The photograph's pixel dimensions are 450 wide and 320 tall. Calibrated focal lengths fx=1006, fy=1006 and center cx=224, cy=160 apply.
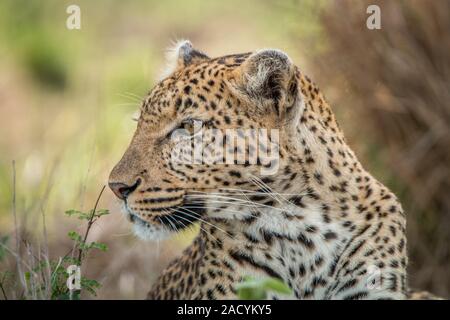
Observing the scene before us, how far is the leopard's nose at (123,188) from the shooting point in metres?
5.29

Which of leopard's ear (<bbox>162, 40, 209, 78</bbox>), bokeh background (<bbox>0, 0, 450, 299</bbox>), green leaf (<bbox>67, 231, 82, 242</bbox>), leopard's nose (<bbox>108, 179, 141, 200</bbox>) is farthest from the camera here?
bokeh background (<bbox>0, 0, 450, 299</bbox>)

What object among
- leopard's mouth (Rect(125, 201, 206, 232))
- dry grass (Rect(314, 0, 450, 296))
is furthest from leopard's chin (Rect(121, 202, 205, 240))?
dry grass (Rect(314, 0, 450, 296))

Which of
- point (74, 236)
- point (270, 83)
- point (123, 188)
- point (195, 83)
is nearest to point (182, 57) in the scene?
point (195, 83)

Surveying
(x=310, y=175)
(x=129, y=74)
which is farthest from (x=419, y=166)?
(x=129, y=74)

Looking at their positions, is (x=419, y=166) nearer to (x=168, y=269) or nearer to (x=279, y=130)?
(x=168, y=269)

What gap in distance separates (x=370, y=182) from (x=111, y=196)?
4297 mm

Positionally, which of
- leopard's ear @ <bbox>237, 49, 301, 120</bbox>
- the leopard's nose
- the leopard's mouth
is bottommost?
the leopard's mouth

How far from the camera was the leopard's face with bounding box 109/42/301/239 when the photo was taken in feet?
17.4

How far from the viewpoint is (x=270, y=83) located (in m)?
5.39

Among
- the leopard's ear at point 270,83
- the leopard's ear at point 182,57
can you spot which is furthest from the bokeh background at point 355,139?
the leopard's ear at point 270,83

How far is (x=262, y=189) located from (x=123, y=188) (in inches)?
29.1

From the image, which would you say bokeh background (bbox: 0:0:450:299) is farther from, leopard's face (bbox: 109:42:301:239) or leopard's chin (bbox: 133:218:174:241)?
leopard's face (bbox: 109:42:301:239)

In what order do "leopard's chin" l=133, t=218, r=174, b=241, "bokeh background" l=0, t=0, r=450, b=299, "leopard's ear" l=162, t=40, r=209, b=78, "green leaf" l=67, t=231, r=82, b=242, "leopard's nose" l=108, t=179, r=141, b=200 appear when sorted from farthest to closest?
"bokeh background" l=0, t=0, r=450, b=299 → "leopard's ear" l=162, t=40, r=209, b=78 → "leopard's chin" l=133, t=218, r=174, b=241 → "leopard's nose" l=108, t=179, r=141, b=200 → "green leaf" l=67, t=231, r=82, b=242
